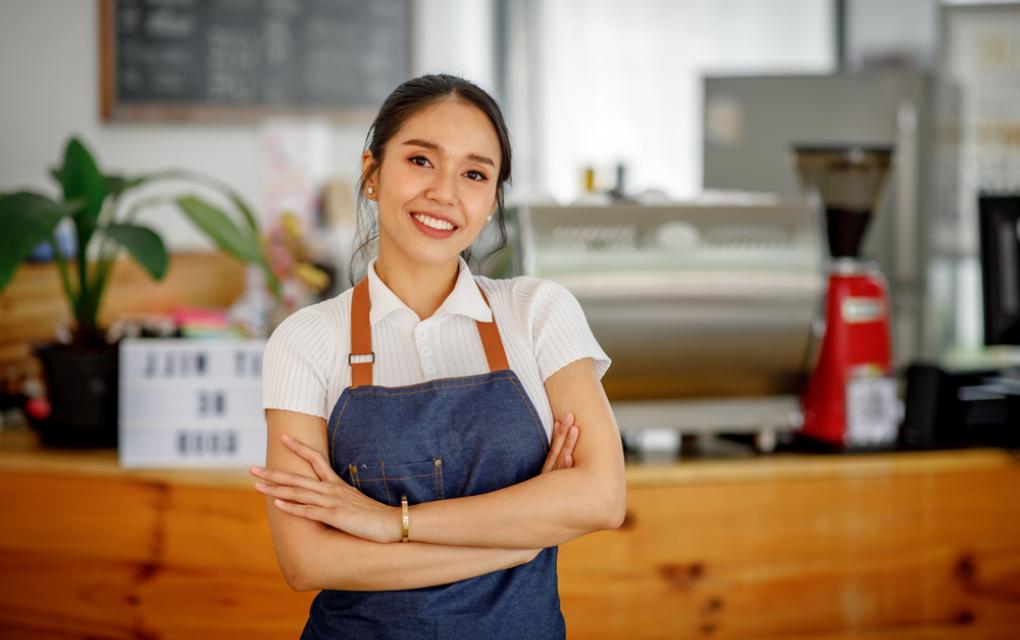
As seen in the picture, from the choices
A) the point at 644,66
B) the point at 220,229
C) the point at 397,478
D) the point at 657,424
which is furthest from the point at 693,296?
the point at 644,66

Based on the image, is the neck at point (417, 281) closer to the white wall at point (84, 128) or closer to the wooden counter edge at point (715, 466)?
the wooden counter edge at point (715, 466)

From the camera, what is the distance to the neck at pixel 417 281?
4.19 feet

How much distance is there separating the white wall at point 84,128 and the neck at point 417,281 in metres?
2.28

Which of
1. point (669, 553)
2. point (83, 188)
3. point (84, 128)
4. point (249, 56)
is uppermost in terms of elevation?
point (249, 56)

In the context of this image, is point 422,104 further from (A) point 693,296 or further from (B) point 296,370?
(A) point 693,296

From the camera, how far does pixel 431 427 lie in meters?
1.20

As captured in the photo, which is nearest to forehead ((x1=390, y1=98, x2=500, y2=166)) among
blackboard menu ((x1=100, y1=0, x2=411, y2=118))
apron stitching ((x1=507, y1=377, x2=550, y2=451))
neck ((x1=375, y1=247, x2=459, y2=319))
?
neck ((x1=375, y1=247, x2=459, y2=319))

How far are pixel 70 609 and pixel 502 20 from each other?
3341 mm

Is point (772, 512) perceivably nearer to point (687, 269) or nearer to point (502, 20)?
point (687, 269)

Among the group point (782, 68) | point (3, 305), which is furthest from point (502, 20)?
point (3, 305)

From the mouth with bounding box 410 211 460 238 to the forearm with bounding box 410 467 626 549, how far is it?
28cm

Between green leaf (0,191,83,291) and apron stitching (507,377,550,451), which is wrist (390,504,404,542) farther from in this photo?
green leaf (0,191,83,291)

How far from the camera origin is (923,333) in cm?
424

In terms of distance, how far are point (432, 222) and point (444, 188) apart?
0.13 ft
